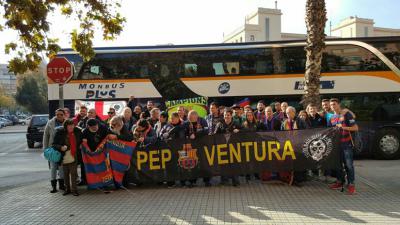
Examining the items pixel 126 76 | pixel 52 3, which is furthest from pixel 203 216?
pixel 126 76

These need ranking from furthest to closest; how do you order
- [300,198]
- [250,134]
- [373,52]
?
[373,52]
[250,134]
[300,198]

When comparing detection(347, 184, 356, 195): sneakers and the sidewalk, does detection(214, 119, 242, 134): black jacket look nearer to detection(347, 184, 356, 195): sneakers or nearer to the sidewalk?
the sidewalk

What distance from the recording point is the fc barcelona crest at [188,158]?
9.07 m

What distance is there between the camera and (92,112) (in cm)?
1005

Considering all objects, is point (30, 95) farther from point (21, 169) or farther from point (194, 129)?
point (194, 129)

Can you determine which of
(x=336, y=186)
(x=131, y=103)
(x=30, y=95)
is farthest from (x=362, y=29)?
(x=336, y=186)

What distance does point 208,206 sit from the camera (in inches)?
289

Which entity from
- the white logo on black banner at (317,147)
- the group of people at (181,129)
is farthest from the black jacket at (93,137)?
the white logo on black banner at (317,147)

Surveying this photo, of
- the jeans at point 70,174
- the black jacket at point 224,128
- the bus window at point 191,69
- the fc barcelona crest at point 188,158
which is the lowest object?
the jeans at point 70,174

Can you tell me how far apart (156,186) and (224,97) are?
602 cm

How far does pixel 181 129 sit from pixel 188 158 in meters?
0.66

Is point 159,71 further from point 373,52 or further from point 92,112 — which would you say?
point 373,52

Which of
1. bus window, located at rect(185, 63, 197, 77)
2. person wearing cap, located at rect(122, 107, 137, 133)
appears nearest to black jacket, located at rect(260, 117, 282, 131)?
person wearing cap, located at rect(122, 107, 137, 133)

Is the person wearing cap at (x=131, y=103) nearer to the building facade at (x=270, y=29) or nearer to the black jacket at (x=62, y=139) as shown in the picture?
the black jacket at (x=62, y=139)
